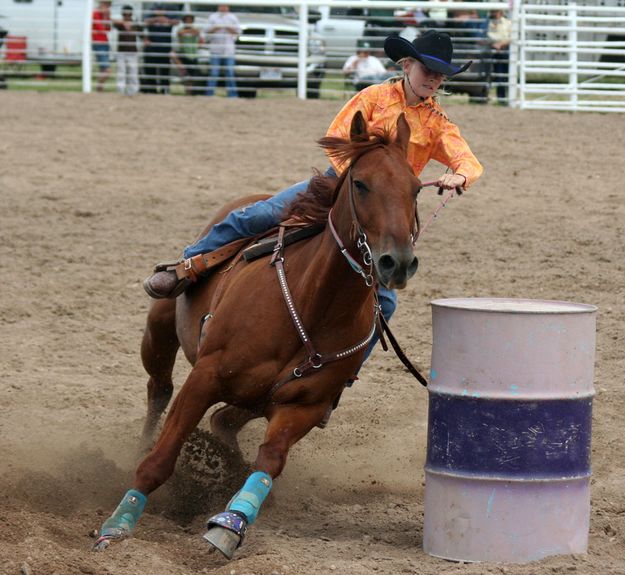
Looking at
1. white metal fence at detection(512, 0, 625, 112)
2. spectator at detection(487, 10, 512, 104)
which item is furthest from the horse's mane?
spectator at detection(487, 10, 512, 104)

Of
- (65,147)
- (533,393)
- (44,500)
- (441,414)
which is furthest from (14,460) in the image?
(65,147)

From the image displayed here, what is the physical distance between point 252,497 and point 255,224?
147cm

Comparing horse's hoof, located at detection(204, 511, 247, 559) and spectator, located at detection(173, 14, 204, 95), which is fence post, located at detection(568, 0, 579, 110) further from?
horse's hoof, located at detection(204, 511, 247, 559)

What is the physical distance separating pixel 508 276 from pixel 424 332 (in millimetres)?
1165

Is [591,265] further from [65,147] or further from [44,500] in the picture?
[65,147]

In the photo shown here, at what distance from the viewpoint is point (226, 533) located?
4.50 m

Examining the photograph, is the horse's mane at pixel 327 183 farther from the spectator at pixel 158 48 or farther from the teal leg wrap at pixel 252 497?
the spectator at pixel 158 48

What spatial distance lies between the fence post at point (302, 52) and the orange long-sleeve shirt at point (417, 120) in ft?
36.6

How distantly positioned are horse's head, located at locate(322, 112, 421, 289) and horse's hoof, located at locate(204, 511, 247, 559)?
3.76ft

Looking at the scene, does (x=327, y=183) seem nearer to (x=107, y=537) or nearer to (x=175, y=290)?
(x=175, y=290)

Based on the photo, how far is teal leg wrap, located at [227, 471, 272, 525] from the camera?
4617mm

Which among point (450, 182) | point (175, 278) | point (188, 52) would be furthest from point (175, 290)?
point (188, 52)

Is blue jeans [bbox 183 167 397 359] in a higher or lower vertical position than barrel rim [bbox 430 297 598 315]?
higher

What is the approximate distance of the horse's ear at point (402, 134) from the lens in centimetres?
465
